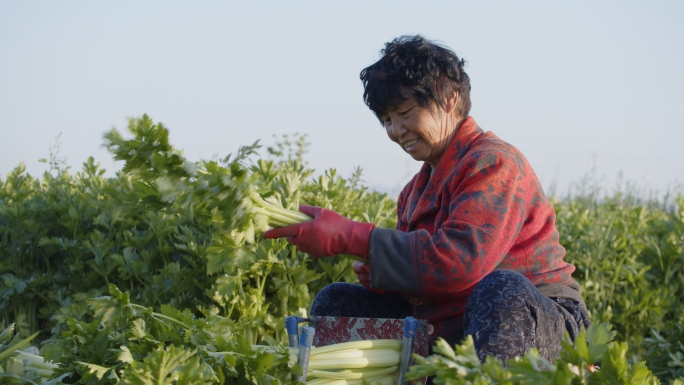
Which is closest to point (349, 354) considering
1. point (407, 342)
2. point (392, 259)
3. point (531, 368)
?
point (407, 342)

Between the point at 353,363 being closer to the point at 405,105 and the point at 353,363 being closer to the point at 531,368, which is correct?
the point at 531,368

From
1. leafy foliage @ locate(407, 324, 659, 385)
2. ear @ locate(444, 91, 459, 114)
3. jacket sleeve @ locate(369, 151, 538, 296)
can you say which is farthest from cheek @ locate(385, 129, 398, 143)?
leafy foliage @ locate(407, 324, 659, 385)

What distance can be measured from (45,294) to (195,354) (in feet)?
9.10

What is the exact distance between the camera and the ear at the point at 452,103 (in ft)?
8.84

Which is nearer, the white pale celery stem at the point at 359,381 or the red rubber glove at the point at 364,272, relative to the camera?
the white pale celery stem at the point at 359,381

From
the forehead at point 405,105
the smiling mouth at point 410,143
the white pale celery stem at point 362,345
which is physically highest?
the forehead at point 405,105

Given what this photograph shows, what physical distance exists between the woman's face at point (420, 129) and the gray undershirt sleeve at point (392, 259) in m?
0.46

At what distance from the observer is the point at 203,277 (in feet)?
12.8

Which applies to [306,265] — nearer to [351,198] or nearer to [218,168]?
[351,198]

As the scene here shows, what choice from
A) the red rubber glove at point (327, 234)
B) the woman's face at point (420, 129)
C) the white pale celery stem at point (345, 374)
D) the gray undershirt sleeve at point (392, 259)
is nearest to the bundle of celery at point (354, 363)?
the white pale celery stem at point (345, 374)

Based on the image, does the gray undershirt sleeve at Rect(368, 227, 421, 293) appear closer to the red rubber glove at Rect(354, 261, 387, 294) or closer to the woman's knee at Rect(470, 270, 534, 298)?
the woman's knee at Rect(470, 270, 534, 298)

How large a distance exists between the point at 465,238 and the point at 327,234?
442mm

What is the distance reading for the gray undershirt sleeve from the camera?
233cm

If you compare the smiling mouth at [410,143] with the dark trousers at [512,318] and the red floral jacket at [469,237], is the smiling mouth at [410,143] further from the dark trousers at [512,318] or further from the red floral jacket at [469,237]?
the dark trousers at [512,318]
